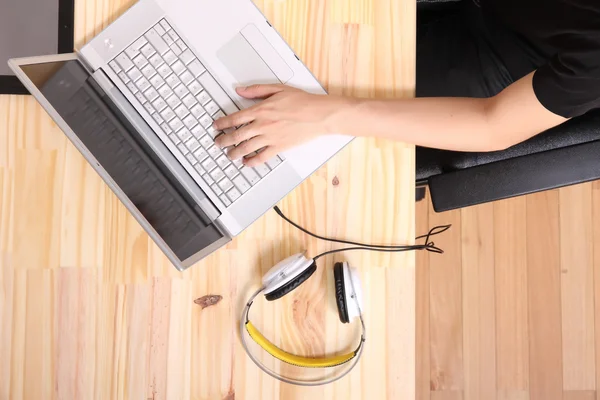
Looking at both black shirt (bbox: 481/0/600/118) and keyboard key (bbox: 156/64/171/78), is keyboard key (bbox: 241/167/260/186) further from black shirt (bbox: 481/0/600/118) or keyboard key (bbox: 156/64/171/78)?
black shirt (bbox: 481/0/600/118)

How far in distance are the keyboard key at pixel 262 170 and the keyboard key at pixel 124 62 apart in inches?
9.3

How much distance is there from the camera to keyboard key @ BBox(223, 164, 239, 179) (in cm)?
78

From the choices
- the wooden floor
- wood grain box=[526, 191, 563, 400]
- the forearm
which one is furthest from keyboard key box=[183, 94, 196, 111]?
wood grain box=[526, 191, 563, 400]

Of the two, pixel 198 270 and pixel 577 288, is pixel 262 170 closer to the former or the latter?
pixel 198 270

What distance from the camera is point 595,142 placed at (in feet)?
2.68

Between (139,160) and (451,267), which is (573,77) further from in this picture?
(451,267)

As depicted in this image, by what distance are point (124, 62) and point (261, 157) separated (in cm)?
24

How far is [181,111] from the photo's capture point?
2.54 feet

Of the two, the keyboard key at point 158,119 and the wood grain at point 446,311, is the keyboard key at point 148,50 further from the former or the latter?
the wood grain at point 446,311

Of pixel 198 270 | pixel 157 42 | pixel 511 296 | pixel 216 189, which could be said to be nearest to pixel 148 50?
pixel 157 42

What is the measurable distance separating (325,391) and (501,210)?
3.01 ft

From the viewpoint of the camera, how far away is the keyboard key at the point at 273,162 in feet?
2.57

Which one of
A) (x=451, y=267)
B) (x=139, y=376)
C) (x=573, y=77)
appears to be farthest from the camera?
(x=451, y=267)

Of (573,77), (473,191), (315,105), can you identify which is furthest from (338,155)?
(573,77)
